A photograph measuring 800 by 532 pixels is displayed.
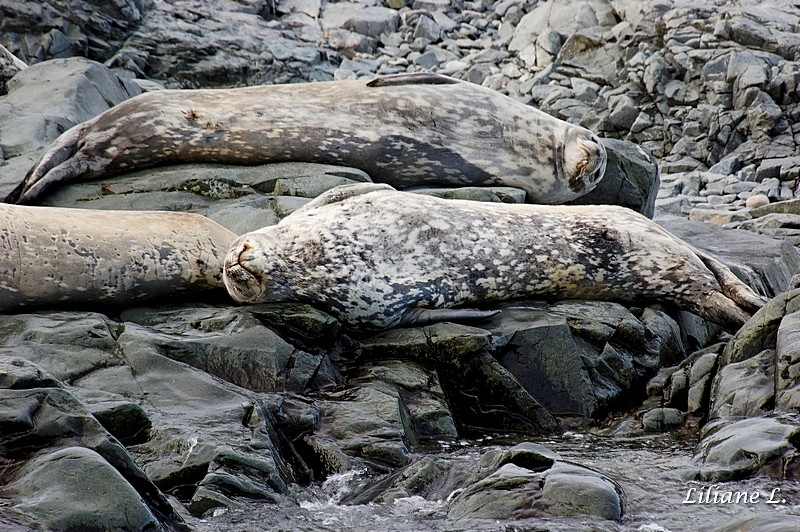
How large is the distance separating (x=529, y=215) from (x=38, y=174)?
12.7 ft

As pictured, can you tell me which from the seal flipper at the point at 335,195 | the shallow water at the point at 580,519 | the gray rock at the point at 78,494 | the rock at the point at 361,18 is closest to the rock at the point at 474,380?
the shallow water at the point at 580,519

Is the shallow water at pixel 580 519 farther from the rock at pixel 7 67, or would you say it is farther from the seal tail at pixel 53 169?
the rock at pixel 7 67

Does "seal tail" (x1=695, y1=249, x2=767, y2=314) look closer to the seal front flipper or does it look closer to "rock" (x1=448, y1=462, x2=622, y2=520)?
the seal front flipper

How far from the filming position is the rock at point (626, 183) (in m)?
8.60

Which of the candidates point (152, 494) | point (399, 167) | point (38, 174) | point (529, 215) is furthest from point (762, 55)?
point (152, 494)

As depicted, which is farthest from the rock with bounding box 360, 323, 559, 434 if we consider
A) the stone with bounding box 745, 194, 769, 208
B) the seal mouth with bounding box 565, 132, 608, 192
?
the stone with bounding box 745, 194, 769, 208

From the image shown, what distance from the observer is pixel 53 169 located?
312 inches

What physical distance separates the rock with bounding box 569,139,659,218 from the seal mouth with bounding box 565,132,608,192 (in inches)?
7.5

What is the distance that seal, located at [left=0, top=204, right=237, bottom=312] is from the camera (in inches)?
233

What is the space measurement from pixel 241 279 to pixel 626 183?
155 inches

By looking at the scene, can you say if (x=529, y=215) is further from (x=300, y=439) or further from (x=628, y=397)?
(x=300, y=439)

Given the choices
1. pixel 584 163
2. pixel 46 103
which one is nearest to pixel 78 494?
pixel 584 163

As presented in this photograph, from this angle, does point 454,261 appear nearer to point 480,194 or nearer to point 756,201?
point 480,194

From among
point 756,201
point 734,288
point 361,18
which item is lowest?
point 756,201
